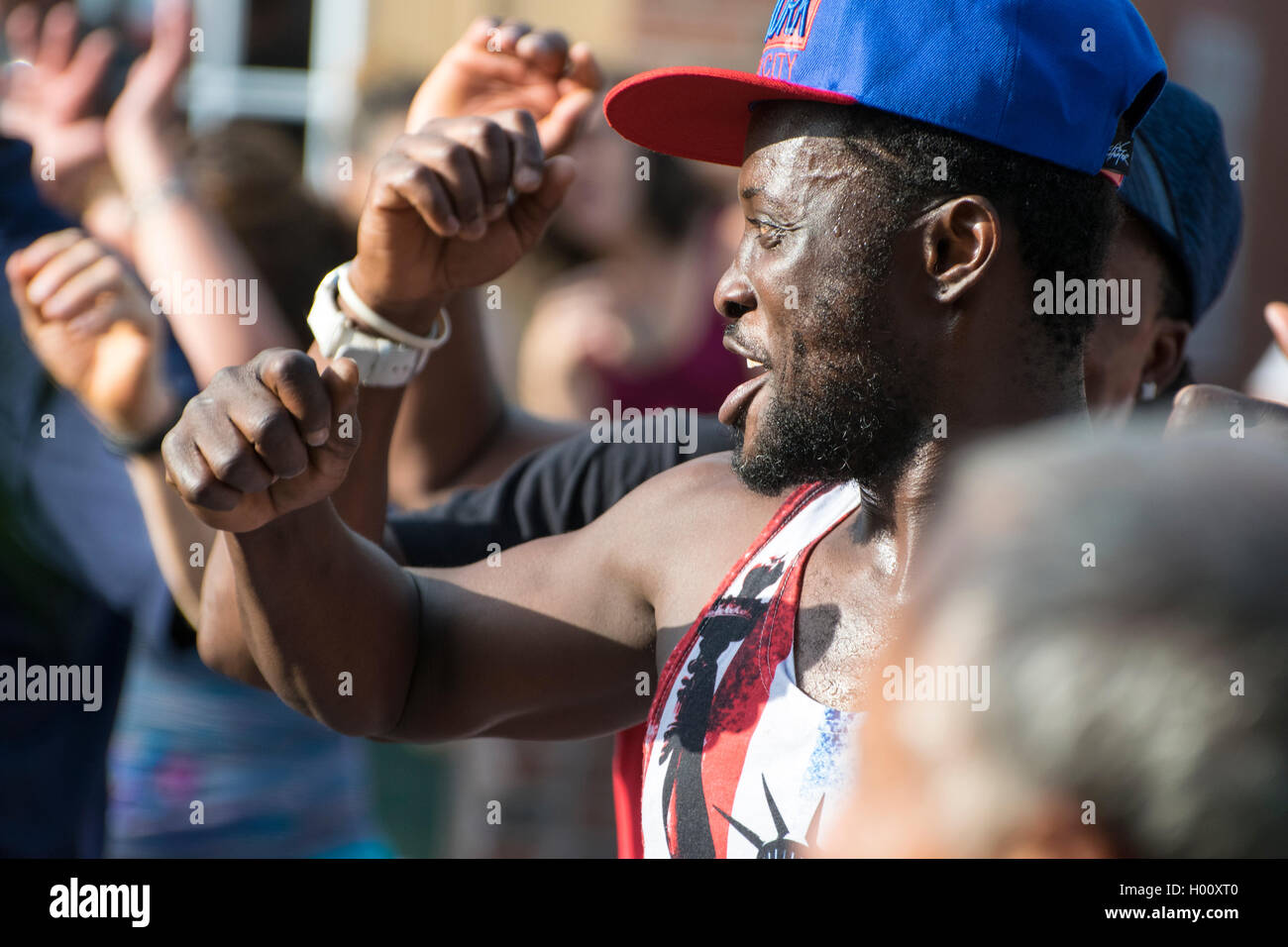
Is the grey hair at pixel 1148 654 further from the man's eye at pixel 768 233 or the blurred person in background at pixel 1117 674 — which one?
the man's eye at pixel 768 233

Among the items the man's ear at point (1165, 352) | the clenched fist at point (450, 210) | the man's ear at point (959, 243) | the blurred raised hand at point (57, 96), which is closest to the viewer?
the man's ear at point (959, 243)

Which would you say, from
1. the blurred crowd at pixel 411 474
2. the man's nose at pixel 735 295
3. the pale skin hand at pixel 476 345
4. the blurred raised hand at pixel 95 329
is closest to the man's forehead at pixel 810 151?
the man's nose at pixel 735 295

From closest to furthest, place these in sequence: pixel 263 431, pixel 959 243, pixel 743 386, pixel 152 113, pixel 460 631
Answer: pixel 263 431 → pixel 959 243 → pixel 743 386 → pixel 460 631 → pixel 152 113

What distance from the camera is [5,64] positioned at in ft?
12.2

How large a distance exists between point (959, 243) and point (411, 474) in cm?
167

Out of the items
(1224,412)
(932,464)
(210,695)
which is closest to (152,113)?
(210,695)

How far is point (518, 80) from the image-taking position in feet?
8.21

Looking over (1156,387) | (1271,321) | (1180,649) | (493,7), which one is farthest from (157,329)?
(493,7)

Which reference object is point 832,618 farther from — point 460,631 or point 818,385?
point 460,631

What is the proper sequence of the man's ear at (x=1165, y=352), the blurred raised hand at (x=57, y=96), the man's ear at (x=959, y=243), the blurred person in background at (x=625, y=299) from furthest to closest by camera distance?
the blurred person in background at (x=625, y=299)
the blurred raised hand at (x=57, y=96)
the man's ear at (x=1165, y=352)
the man's ear at (x=959, y=243)

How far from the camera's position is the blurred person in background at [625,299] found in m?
4.20

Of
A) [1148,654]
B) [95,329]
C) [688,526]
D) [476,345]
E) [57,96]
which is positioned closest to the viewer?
[1148,654]

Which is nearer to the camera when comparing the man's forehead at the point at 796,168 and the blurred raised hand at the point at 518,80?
the man's forehead at the point at 796,168

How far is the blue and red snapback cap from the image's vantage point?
1.68 m
